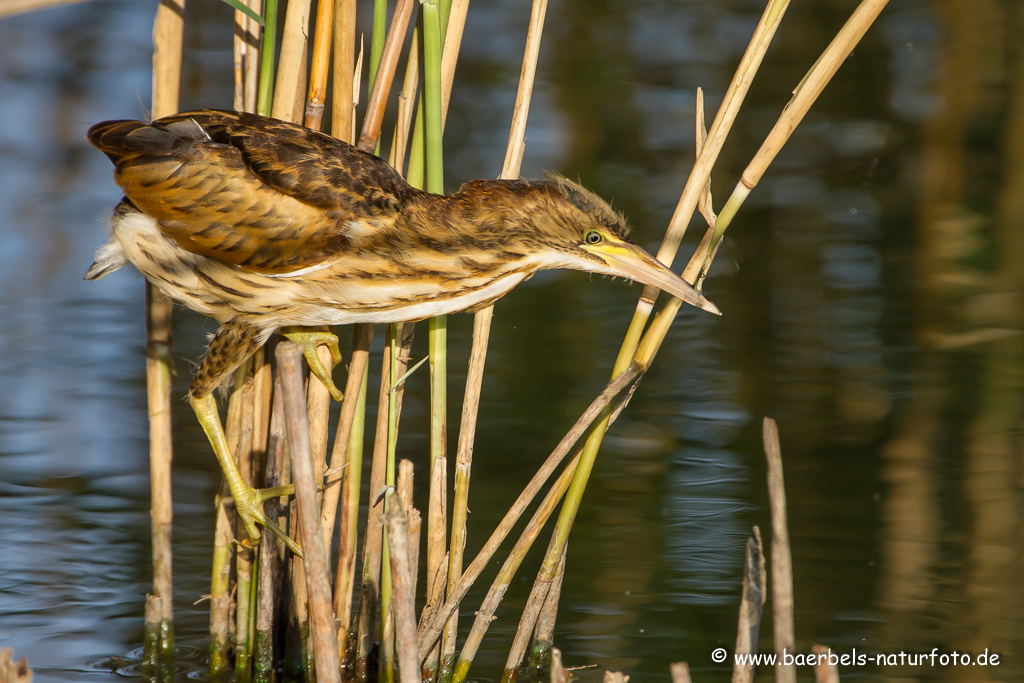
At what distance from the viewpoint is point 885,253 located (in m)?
7.00

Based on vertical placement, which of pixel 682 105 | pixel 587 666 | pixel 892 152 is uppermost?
pixel 682 105

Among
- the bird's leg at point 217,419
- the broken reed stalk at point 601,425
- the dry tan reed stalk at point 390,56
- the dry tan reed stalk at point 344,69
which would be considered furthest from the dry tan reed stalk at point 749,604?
the dry tan reed stalk at point 344,69

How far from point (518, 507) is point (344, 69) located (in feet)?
4.40

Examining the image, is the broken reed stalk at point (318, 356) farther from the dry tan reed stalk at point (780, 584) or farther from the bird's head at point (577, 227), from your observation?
the dry tan reed stalk at point (780, 584)

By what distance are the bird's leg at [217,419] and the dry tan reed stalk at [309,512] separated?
2.51 ft

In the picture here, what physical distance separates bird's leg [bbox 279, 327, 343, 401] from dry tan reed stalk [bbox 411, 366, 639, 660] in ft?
2.16

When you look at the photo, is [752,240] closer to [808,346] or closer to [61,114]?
[808,346]

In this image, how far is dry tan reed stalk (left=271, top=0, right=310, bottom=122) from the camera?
125 inches

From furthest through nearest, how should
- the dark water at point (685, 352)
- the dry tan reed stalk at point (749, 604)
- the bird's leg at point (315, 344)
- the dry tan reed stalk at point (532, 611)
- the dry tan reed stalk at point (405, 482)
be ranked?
the dark water at point (685, 352) → the bird's leg at point (315, 344) → the dry tan reed stalk at point (532, 611) → the dry tan reed stalk at point (405, 482) → the dry tan reed stalk at point (749, 604)

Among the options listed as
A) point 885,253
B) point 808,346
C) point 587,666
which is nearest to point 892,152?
point 885,253

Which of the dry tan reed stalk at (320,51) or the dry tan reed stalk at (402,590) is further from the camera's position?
the dry tan reed stalk at (320,51)

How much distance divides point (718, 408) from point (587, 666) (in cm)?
207

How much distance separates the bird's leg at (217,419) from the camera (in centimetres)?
322

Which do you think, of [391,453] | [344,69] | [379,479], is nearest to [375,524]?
[379,479]
